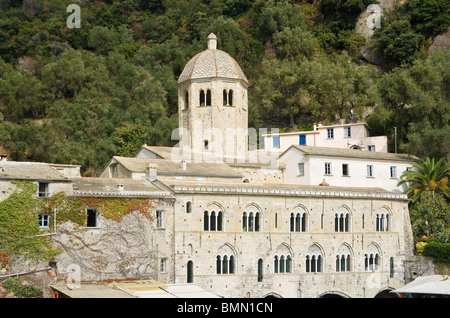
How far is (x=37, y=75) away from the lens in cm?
9638

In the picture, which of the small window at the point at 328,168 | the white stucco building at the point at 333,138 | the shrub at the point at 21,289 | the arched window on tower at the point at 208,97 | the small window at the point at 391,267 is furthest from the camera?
the white stucco building at the point at 333,138

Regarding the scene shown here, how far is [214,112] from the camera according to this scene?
63125mm

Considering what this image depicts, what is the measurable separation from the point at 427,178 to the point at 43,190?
31634mm

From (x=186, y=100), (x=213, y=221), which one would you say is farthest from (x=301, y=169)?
(x=213, y=221)

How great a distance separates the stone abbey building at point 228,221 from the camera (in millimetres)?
47125

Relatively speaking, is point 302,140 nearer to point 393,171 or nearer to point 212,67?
point 393,171

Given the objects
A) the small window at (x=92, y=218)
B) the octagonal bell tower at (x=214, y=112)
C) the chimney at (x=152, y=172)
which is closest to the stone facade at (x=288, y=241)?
the chimney at (x=152, y=172)

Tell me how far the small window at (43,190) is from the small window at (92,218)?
2.77m

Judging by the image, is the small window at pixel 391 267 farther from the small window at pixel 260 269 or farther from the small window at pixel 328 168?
the small window at pixel 260 269

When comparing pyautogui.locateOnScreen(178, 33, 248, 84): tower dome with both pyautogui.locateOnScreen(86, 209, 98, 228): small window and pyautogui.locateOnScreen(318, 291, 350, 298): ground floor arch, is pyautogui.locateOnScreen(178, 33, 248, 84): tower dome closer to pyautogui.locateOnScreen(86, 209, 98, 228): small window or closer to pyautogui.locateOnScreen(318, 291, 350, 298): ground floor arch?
pyautogui.locateOnScreen(318, 291, 350, 298): ground floor arch

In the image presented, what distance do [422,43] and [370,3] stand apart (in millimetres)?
11612

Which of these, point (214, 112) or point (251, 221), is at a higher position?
point (214, 112)

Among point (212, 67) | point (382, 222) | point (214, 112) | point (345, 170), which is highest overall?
point (212, 67)
